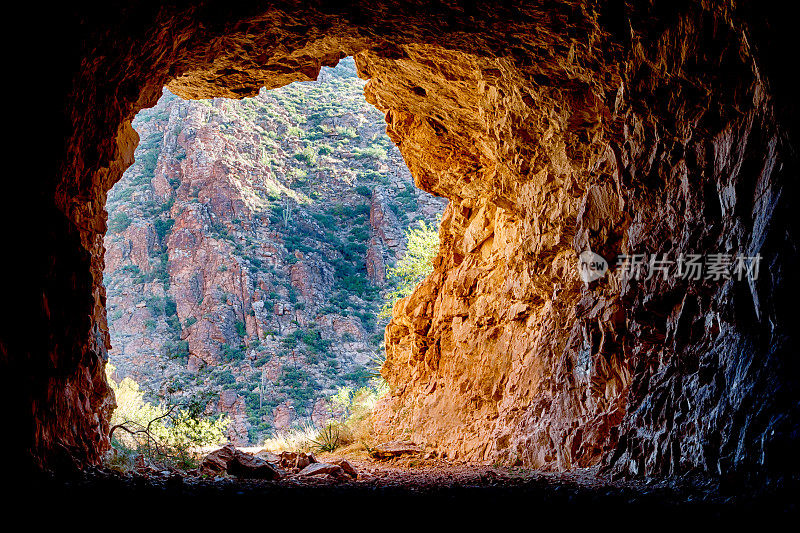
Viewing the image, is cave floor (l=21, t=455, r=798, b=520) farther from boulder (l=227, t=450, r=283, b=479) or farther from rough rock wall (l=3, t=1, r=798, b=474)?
boulder (l=227, t=450, r=283, b=479)

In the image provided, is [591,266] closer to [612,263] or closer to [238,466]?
[612,263]

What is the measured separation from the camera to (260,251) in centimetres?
3678

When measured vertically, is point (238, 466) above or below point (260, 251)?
below

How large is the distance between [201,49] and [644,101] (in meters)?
5.38

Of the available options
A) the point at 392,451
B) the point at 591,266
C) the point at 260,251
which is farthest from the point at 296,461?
the point at 260,251

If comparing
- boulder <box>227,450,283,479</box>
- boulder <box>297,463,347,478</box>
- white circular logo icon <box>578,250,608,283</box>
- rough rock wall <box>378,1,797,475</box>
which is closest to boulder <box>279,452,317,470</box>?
boulder <box>297,463,347,478</box>

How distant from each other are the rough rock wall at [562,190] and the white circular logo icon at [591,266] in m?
0.17

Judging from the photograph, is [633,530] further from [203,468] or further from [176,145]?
[176,145]

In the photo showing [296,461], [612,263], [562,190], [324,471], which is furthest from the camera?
[562,190]

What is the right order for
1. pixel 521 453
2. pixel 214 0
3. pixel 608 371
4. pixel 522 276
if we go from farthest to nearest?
pixel 522 276 < pixel 521 453 < pixel 608 371 < pixel 214 0

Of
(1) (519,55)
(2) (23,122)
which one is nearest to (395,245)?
(1) (519,55)

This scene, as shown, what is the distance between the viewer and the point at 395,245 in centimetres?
3984

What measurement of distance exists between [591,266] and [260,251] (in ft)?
104

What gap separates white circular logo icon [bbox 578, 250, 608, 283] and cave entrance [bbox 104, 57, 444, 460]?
2266cm
